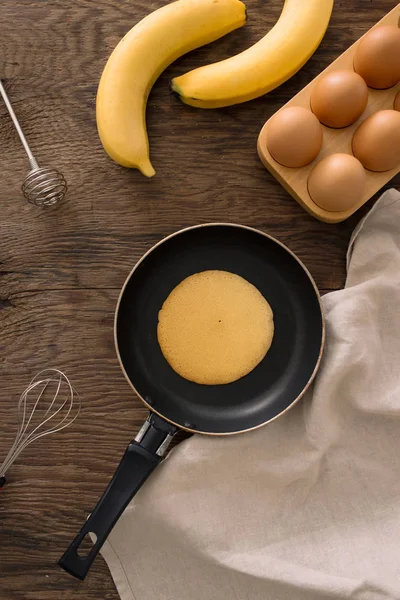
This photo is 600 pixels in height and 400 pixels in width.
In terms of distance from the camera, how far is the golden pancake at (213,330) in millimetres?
658

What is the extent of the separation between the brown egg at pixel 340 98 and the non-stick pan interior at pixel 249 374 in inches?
6.3

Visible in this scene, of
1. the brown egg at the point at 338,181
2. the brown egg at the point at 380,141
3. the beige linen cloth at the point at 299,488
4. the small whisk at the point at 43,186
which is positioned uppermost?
the brown egg at the point at 380,141

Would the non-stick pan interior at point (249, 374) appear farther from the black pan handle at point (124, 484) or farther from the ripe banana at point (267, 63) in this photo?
the ripe banana at point (267, 63)

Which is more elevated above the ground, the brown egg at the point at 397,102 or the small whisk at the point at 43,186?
the brown egg at the point at 397,102

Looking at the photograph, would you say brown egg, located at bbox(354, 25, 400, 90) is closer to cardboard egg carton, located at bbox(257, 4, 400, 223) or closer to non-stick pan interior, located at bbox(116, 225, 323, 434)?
cardboard egg carton, located at bbox(257, 4, 400, 223)

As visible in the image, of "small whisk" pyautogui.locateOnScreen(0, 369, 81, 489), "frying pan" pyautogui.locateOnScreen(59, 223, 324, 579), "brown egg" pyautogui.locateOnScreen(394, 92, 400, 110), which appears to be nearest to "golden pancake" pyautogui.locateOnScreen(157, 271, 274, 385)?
"frying pan" pyautogui.locateOnScreen(59, 223, 324, 579)

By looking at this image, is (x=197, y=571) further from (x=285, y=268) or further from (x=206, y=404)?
(x=285, y=268)

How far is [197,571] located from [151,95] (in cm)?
58

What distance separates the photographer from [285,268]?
0.67 m

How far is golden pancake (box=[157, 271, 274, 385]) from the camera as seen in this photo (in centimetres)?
66

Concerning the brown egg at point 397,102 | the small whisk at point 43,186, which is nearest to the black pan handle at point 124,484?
the small whisk at point 43,186

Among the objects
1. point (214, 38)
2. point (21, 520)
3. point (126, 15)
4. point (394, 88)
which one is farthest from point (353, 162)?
point (21, 520)

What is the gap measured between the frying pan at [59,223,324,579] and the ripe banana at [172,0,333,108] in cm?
A: 16

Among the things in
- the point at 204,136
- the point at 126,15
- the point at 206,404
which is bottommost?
the point at 206,404
